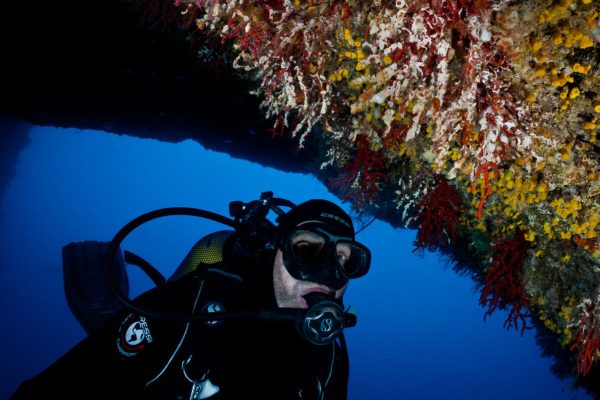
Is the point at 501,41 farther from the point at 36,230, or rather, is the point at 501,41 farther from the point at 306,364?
the point at 36,230

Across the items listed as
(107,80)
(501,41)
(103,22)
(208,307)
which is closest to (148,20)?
(103,22)

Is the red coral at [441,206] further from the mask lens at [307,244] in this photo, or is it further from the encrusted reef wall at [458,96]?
the mask lens at [307,244]

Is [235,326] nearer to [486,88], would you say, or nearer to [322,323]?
[322,323]

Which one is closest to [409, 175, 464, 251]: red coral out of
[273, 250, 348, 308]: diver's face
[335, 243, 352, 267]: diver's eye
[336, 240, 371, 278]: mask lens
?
[336, 240, 371, 278]: mask lens

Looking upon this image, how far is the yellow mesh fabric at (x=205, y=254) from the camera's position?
3488 mm

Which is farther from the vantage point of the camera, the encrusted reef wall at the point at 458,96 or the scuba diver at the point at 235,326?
the scuba diver at the point at 235,326

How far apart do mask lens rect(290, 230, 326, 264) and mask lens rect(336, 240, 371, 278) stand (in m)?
0.22

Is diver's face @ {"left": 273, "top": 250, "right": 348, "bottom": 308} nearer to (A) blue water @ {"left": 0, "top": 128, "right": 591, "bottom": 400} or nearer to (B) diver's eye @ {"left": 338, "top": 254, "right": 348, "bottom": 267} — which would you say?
(B) diver's eye @ {"left": 338, "top": 254, "right": 348, "bottom": 267}

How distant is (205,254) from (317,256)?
129 cm

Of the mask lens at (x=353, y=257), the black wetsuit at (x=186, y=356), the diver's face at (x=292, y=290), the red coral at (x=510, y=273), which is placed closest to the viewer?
the black wetsuit at (x=186, y=356)

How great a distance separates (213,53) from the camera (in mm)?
5719

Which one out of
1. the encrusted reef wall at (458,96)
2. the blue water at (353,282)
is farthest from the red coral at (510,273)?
the blue water at (353,282)

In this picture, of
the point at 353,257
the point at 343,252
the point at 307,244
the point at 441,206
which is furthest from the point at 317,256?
the point at 441,206

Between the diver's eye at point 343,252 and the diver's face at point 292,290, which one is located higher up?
the diver's eye at point 343,252
